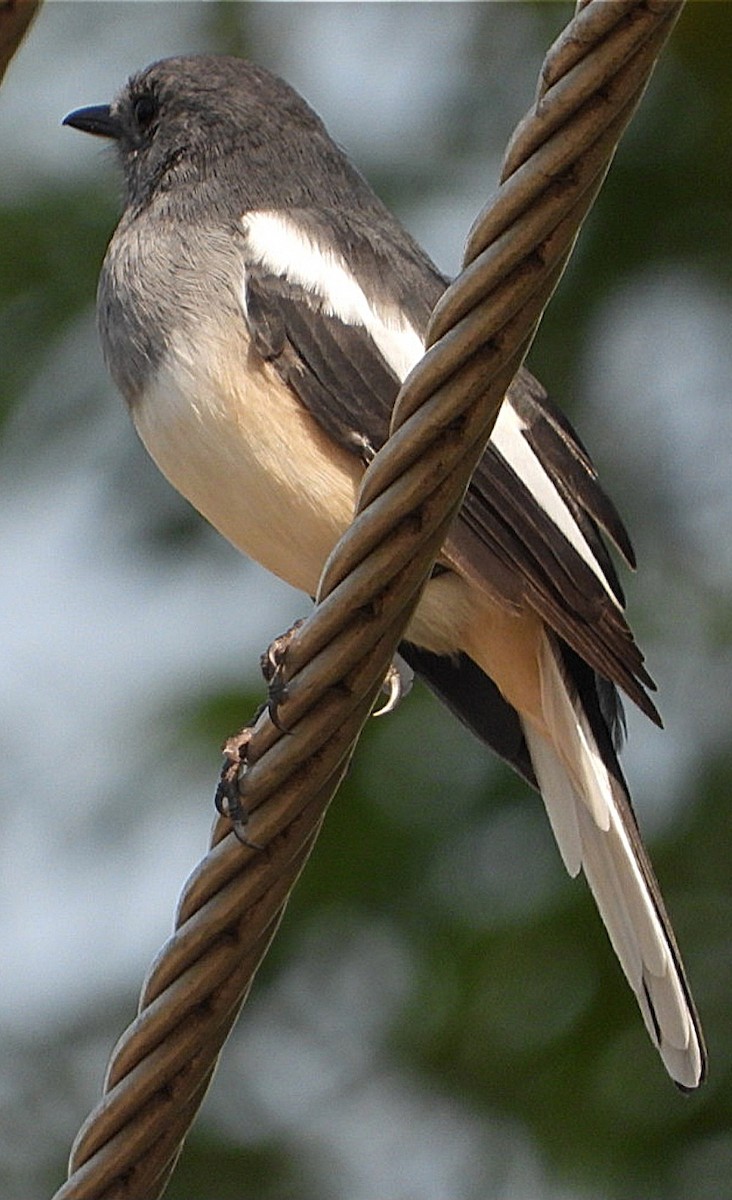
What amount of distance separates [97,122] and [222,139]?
493 mm

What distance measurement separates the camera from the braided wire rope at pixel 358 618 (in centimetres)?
225

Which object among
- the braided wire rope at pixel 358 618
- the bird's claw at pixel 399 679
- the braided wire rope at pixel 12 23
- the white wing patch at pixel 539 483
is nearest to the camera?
the braided wire rope at pixel 358 618

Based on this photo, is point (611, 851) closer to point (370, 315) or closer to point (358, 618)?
point (370, 315)

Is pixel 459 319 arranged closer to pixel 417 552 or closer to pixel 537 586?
pixel 417 552

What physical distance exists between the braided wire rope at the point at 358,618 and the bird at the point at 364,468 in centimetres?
109

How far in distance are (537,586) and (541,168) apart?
144 cm

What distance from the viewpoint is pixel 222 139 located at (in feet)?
15.6

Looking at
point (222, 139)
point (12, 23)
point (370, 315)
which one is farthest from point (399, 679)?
point (12, 23)

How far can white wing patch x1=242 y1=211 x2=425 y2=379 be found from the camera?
159 inches

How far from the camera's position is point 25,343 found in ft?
22.4

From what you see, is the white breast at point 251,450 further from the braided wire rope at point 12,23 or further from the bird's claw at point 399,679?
the braided wire rope at point 12,23

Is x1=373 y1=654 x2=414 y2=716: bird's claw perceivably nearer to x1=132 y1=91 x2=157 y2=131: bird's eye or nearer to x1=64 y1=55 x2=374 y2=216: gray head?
x1=64 y1=55 x2=374 y2=216: gray head

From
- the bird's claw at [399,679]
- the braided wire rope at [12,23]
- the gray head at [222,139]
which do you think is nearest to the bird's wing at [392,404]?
the gray head at [222,139]

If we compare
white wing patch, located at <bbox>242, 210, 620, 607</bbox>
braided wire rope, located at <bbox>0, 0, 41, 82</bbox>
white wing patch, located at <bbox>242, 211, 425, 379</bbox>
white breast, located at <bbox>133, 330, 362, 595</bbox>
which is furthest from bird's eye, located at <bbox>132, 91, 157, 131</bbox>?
braided wire rope, located at <bbox>0, 0, 41, 82</bbox>
